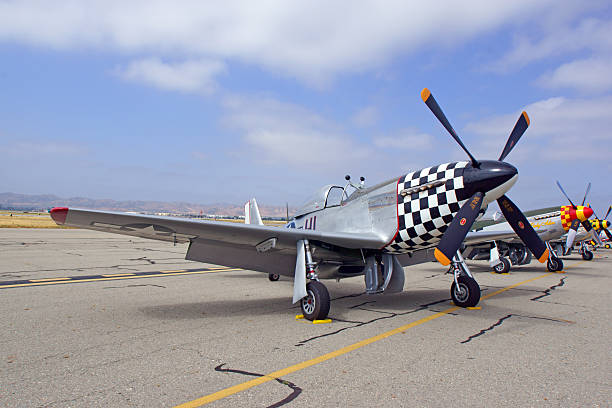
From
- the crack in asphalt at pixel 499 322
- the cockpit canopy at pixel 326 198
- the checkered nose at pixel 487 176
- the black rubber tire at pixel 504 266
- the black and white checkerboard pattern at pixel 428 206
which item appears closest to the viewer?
the crack in asphalt at pixel 499 322

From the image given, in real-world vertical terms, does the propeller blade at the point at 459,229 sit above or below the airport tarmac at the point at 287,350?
above

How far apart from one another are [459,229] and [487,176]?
0.78 m

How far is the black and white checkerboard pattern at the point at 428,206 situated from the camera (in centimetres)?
512

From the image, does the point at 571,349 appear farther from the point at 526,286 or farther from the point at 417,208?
the point at 526,286

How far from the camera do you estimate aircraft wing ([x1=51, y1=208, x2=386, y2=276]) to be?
16.2ft

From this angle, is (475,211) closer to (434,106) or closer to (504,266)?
(434,106)

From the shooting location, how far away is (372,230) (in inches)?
236

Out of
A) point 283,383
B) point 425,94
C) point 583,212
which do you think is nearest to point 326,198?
point 425,94

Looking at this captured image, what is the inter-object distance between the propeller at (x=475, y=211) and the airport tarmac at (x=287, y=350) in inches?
40.6

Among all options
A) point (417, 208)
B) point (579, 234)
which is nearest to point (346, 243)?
point (417, 208)

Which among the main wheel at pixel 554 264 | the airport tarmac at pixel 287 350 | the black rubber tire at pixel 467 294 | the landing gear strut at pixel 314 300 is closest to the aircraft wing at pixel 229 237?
the landing gear strut at pixel 314 300

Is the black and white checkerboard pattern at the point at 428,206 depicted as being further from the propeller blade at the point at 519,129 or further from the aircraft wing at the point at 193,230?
the propeller blade at the point at 519,129

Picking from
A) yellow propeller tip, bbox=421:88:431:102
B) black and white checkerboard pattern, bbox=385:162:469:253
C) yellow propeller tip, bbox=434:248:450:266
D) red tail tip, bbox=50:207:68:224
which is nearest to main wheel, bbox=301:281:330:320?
black and white checkerboard pattern, bbox=385:162:469:253

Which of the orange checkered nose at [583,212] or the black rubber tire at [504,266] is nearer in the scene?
the black rubber tire at [504,266]
